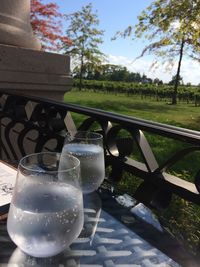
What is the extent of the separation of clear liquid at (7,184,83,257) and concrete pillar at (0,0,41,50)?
250 centimetres

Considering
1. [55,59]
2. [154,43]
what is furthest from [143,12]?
[55,59]

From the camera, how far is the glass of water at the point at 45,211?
655 millimetres

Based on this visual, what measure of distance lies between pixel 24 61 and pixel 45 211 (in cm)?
253

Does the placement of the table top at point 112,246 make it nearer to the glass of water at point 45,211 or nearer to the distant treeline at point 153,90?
the glass of water at point 45,211

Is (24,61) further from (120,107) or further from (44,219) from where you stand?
(120,107)

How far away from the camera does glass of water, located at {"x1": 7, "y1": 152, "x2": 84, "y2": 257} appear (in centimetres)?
65

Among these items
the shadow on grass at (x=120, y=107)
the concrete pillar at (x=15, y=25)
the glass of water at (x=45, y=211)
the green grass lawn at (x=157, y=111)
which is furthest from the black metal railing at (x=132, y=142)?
the shadow on grass at (x=120, y=107)

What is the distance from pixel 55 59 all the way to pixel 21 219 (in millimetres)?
2683

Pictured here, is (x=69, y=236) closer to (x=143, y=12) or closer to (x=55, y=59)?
(x=55, y=59)

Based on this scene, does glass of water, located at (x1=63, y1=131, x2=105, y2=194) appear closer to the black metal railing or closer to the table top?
the table top

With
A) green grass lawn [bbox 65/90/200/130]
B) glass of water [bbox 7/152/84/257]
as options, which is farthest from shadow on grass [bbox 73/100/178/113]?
glass of water [bbox 7/152/84/257]

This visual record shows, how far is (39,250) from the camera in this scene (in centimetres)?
68

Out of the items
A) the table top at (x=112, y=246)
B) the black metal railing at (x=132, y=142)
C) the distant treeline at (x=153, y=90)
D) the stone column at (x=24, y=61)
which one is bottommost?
the distant treeline at (x=153, y=90)

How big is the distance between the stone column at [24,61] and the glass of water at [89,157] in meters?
1.98
